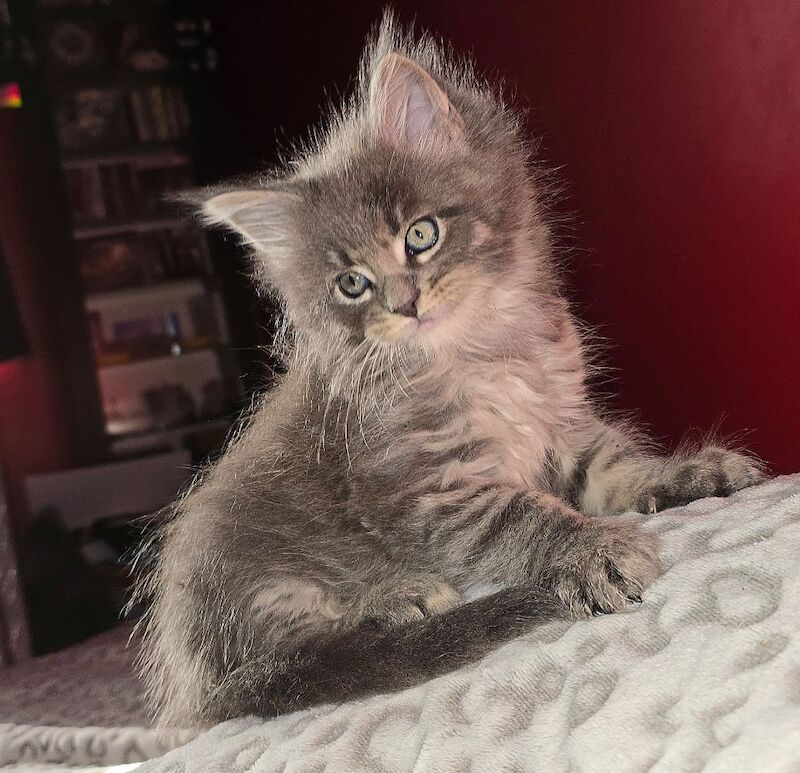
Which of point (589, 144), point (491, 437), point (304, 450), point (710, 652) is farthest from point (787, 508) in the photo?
point (589, 144)

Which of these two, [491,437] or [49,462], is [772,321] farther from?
[49,462]

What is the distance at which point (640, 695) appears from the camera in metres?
0.74

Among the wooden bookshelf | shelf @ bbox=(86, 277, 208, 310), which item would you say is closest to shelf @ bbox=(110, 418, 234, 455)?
the wooden bookshelf

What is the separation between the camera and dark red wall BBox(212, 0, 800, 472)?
126 centimetres

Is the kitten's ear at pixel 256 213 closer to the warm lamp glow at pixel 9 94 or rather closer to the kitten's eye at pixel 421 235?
the kitten's eye at pixel 421 235

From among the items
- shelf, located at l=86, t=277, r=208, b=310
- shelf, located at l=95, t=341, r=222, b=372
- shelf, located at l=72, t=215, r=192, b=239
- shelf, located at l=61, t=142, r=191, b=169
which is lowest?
shelf, located at l=95, t=341, r=222, b=372

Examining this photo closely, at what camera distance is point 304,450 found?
1.23 metres

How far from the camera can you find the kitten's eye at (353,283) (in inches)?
46.7

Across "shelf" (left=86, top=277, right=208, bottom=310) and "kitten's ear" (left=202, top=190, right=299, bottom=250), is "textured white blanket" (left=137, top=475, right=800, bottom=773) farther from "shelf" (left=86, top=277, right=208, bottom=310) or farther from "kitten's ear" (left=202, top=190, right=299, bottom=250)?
"shelf" (left=86, top=277, right=208, bottom=310)

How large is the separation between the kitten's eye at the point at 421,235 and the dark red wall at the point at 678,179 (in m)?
0.54

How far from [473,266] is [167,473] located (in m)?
1.65

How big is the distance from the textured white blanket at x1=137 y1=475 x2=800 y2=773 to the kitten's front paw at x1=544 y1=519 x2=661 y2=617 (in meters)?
0.02

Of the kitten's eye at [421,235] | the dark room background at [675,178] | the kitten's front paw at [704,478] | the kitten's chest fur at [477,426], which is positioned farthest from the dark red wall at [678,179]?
the kitten's eye at [421,235]

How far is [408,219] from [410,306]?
0.43ft
